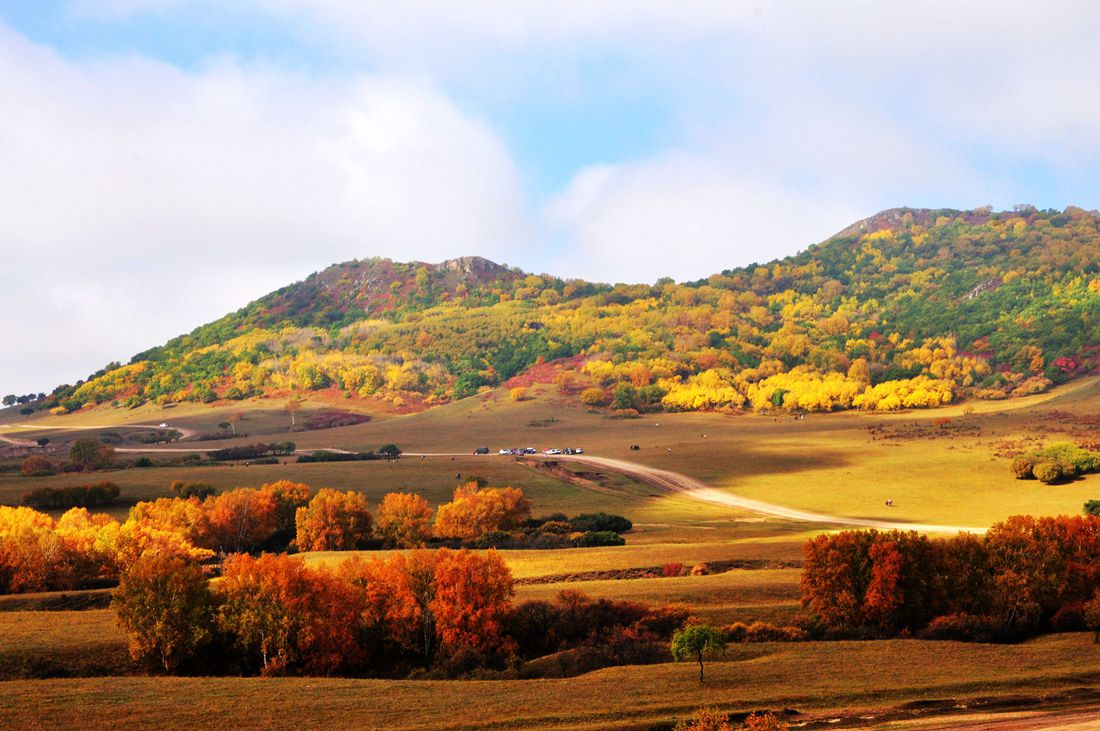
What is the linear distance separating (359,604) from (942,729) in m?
29.0

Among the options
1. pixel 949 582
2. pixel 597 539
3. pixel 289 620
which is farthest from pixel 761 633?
pixel 597 539

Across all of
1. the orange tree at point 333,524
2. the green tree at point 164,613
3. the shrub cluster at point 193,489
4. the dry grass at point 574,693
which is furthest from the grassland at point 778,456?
the green tree at point 164,613

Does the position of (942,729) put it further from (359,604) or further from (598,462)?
(598,462)

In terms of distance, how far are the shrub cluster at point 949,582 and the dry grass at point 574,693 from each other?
502 centimetres

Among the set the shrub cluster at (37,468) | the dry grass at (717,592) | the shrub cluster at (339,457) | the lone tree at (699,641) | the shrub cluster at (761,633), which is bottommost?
the shrub cluster at (761,633)

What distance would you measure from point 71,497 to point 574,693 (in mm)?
74635

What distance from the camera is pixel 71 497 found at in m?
92.9

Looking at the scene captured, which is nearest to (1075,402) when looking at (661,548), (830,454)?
(830,454)

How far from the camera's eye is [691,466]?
121m

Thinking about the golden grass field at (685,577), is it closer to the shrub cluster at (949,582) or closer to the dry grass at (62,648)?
the dry grass at (62,648)

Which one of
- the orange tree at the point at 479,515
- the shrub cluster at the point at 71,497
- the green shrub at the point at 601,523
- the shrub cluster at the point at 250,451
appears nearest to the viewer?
the orange tree at the point at 479,515

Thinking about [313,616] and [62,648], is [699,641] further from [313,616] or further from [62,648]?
[62,648]

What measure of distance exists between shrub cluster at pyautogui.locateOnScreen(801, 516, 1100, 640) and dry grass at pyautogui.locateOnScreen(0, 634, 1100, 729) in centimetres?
502

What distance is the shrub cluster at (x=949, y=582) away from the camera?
154 feet
